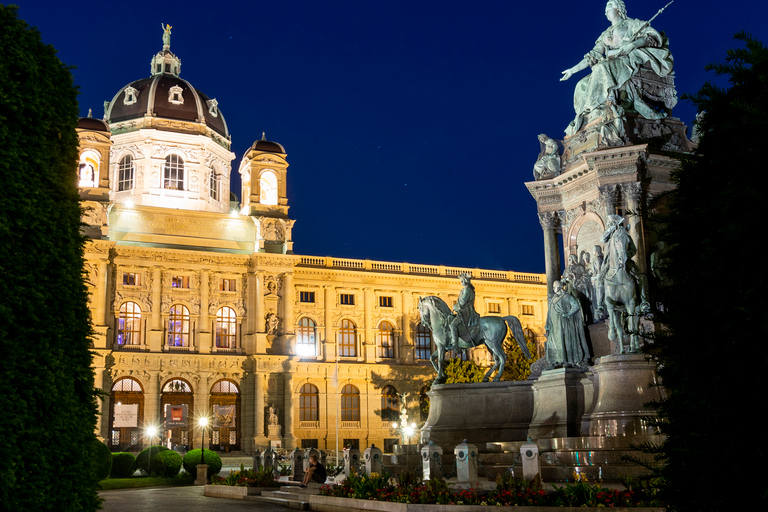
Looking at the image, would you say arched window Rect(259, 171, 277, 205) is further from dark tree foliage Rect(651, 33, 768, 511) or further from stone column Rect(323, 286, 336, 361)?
dark tree foliage Rect(651, 33, 768, 511)

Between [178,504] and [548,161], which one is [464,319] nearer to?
[548,161]

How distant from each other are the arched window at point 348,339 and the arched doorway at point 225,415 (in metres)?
10.2

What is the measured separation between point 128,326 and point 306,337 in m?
14.3

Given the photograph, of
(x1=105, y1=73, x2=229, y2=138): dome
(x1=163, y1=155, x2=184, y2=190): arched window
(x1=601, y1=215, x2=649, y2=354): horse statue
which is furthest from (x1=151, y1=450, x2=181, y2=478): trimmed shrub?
(x1=105, y1=73, x2=229, y2=138): dome

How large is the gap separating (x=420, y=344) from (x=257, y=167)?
67.6 feet

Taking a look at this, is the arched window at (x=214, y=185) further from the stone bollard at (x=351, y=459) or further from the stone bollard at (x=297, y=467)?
the stone bollard at (x=351, y=459)

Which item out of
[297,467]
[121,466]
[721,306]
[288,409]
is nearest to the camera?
[721,306]

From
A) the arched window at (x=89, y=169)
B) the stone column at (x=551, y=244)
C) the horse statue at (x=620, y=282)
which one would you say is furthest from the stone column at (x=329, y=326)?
the horse statue at (x=620, y=282)

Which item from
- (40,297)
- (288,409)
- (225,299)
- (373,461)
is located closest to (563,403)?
(373,461)

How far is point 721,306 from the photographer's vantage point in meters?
5.50

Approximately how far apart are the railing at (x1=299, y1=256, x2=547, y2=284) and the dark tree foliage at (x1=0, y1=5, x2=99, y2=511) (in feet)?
190

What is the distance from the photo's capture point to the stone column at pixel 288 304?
61.9 metres

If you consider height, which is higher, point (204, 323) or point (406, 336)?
point (204, 323)

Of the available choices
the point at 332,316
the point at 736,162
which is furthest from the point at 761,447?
the point at 332,316
